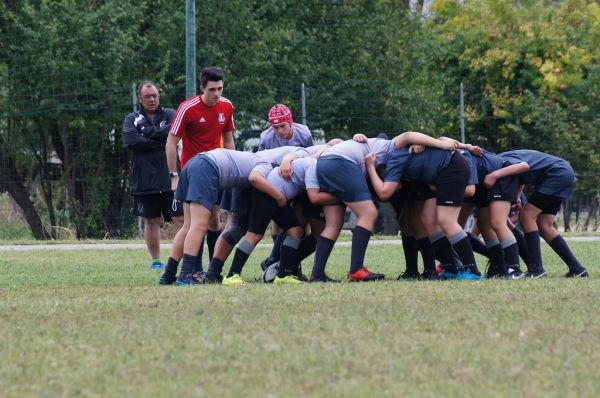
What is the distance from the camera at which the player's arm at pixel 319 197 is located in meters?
10.2

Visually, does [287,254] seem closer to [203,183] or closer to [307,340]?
[203,183]

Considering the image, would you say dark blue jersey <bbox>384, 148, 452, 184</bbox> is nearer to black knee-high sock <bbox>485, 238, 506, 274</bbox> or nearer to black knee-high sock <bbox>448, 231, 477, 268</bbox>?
black knee-high sock <bbox>448, 231, 477, 268</bbox>

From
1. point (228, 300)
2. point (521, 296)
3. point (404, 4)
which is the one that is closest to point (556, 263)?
point (521, 296)

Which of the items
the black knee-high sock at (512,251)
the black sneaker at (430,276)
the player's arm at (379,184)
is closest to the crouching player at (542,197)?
the black knee-high sock at (512,251)

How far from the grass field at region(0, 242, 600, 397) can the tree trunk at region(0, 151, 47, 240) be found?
549 inches

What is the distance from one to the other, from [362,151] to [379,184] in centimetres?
43

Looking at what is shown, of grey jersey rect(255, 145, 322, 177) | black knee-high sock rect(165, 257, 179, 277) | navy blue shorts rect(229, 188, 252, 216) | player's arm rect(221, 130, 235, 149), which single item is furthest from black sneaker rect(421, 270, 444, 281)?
player's arm rect(221, 130, 235, 149)

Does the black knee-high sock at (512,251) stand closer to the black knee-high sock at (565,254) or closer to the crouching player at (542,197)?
the crouching player at (542,197)

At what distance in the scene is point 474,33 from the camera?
27.8 meters

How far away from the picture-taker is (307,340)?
6.16 metres

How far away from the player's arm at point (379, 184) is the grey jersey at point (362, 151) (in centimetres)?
8

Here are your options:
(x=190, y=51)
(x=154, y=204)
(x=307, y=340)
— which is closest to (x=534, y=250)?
(x=154, y=204)

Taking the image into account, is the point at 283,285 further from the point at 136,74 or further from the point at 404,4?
the point at 404,4

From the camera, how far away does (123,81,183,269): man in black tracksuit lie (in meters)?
12.2
